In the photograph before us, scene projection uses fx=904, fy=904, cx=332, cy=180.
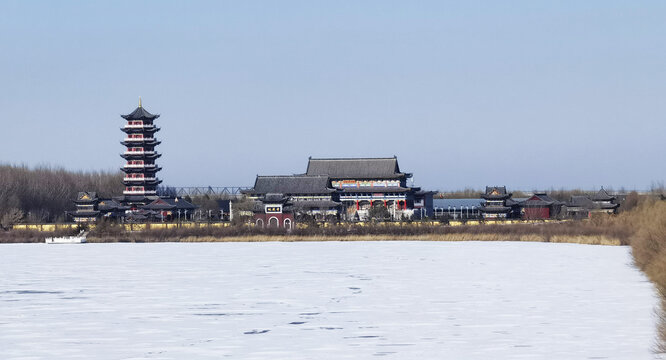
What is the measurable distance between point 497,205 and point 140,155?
3150 centimetres

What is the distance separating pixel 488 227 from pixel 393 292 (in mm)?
31975

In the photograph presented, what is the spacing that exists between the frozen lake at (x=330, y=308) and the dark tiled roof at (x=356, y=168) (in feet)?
152

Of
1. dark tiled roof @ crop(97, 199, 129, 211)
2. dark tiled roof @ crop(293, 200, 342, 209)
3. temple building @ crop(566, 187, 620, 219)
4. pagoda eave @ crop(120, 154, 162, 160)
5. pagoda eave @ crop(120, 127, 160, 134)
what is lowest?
temple building @ crop(566, 187, 620, 219)

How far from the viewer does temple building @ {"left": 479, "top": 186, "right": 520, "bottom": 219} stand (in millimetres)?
71875

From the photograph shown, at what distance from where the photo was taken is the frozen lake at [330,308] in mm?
14086

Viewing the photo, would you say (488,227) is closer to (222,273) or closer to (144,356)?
(222,273)

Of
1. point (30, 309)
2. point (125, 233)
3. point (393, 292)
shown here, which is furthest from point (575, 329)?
point (125, 233)

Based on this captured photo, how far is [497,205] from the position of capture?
73.1 m

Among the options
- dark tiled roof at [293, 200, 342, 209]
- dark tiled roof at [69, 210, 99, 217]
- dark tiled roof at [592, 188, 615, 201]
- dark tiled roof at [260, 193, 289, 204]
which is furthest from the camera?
dark tiled roof at [293, 200, 342, 209]

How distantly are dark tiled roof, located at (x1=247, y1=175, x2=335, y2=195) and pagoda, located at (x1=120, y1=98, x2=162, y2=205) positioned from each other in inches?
367

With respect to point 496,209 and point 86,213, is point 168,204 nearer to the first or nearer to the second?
point 86,213

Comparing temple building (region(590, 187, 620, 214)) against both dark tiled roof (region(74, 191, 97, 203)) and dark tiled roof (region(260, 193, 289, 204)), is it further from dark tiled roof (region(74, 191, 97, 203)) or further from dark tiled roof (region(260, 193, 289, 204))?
dark tiled roof (region(74, 191, 97, 203))

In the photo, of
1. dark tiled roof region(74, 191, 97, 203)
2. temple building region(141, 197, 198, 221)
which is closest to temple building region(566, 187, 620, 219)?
temple building region(141, 197, 198, 221)

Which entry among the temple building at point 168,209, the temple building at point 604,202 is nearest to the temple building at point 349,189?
the temple building at point 168,209
